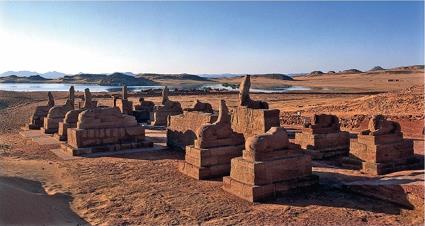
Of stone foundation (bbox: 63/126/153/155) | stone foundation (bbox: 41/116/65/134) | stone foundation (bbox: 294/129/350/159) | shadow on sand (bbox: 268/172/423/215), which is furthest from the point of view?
stone foundation (bbox: 41/116/65/134)

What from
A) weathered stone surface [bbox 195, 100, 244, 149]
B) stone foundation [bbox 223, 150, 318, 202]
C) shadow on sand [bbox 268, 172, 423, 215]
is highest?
weathered stone surface [bbox 195, 100, 244, 149]

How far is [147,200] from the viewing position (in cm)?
988

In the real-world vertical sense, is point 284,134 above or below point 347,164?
above

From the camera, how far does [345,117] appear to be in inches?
870

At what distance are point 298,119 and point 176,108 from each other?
22.7ft

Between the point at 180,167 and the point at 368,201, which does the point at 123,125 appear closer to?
the point at 180,167

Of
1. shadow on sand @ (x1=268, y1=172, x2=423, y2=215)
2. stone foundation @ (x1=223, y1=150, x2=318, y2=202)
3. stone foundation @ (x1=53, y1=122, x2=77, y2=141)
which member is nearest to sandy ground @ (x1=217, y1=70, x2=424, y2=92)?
stone foundation @ (x1=53, y1=122, x2=77, y2=141)

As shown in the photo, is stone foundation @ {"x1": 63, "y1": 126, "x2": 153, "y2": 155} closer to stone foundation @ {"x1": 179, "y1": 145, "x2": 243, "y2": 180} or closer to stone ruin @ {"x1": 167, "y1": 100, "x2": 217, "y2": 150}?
stone ruin @ {"x1": 167, "y1": 100, "x2": 217, "y2": 150}

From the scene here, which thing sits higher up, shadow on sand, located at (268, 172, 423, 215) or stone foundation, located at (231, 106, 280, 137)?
stone foundation, located at (231, 106, 280, 137)

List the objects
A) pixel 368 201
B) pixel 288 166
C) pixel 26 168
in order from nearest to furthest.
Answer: pixel 368 201
pixel 288 166
pixel 26 168

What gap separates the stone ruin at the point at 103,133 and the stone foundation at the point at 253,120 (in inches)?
154

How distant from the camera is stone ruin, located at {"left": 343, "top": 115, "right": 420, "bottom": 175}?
11383 millimetres

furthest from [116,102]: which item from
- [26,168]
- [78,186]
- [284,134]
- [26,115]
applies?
[284,134]

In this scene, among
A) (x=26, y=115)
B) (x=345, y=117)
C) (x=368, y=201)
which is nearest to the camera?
(x=368, y=201)
